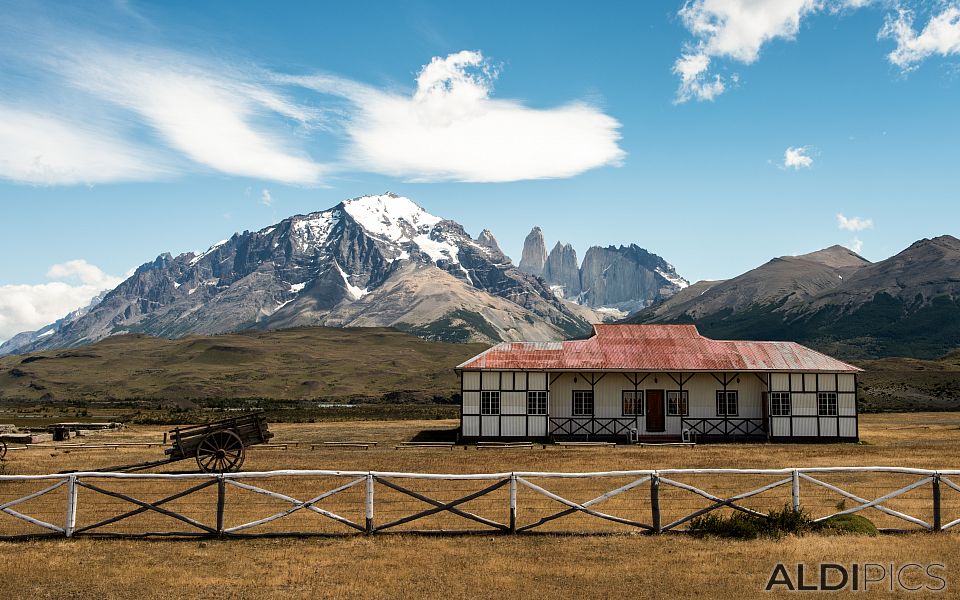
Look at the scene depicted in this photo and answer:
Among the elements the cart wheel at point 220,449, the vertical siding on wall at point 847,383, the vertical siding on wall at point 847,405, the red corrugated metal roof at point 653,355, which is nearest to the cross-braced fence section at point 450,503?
the cart wheel at point 220,449

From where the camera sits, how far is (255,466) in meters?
31.2

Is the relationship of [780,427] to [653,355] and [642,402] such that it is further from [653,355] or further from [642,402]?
[653,355]

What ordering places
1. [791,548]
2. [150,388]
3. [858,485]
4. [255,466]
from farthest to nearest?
[150,388] → [255,466] → [858,485] → [791,548]

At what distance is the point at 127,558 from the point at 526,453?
22.2m

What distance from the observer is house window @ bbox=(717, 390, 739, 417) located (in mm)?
43406

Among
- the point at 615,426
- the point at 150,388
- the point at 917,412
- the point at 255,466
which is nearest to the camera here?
the point at 255,466

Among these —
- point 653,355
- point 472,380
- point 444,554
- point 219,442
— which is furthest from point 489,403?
point 444,554

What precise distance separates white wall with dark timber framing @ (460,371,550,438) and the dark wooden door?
5.82 meters

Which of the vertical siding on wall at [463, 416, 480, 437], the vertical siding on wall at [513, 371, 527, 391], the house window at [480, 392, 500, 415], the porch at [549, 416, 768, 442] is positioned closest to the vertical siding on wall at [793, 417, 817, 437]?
the porch at [549, 416, 768, 442]

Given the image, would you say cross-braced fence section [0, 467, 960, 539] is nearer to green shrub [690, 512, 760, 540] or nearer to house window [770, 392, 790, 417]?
green shrub [690, 512, 760, 540]

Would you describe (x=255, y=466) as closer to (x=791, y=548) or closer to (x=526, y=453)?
(x=526, y=453)

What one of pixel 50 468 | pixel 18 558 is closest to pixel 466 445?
pixel 50 468

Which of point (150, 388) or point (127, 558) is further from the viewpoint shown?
point (150, 388)

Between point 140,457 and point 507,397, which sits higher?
point 507,397
